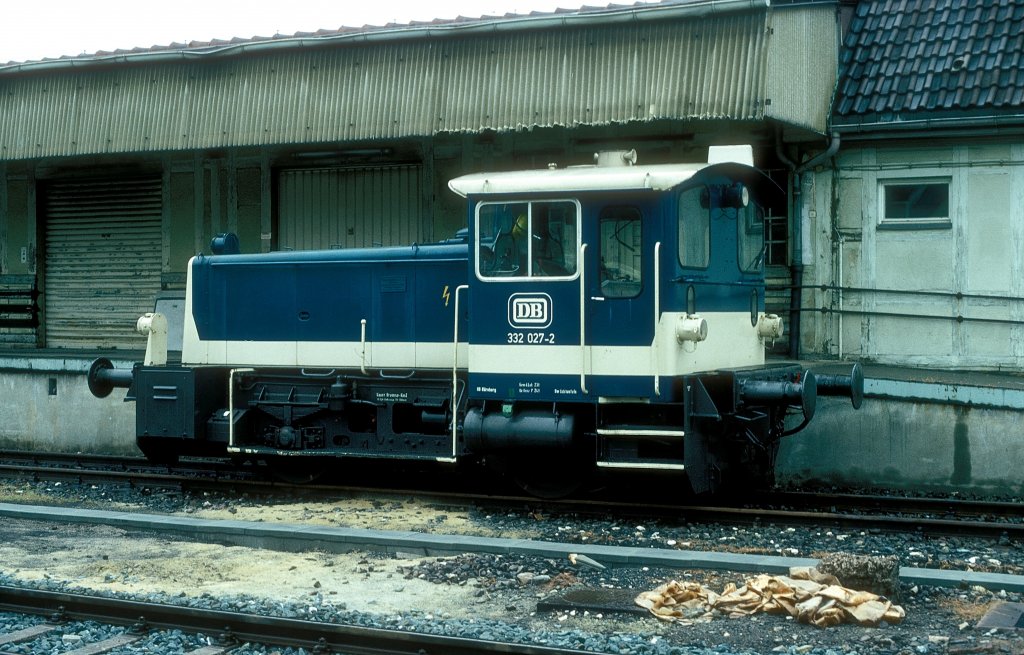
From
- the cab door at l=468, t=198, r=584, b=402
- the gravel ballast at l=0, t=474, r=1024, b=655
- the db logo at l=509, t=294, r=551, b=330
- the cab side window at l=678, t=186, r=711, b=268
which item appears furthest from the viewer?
the db logo at l=509, t=294, r=551, b=330

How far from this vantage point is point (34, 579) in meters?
7.73

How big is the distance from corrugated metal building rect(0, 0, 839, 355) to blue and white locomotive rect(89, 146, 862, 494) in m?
2.50

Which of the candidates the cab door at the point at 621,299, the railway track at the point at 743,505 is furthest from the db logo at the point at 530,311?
the railway track at the point at 743,505

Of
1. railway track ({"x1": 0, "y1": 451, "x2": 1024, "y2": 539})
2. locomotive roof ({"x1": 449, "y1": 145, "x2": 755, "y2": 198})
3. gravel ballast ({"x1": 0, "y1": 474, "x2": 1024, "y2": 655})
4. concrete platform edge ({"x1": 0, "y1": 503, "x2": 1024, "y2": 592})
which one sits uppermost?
locomotive roof ({"x1": 449, "y1": 145, "x2": 755, "y2": 198})

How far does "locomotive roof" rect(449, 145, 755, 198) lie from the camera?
30.0ft

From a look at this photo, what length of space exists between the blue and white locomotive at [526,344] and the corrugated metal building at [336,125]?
2.50 metres

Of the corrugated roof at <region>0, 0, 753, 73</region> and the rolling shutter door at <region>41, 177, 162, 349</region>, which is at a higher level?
the corrugated roof at <region>0, 0, 753, 73</region>

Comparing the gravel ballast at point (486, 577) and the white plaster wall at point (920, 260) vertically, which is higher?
the white plaster wall at point (920, 260)

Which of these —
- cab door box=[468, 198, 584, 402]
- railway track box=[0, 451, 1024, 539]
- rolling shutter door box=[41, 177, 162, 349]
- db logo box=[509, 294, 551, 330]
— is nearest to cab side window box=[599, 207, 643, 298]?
cab door box=[468, 198, 584, 402]

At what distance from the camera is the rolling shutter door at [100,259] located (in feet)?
56.1

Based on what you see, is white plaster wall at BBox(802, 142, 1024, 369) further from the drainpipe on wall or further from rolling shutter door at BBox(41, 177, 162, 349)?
rolling shutter door at BBox(41, 177, 162, 349)

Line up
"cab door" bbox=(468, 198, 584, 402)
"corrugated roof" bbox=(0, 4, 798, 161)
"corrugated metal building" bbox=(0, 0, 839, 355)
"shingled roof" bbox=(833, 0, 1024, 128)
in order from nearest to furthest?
"cab door" bbox=(468, 198, 584, 402)
"corrugated roof" bbox=(0, 4, 798, 161)
"corrugated metal building" bbox=(0, 0, 839, 355)
"shingled roof" bbox=(833, 0, 1024, 128)

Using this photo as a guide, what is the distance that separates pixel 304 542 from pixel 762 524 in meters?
3.86

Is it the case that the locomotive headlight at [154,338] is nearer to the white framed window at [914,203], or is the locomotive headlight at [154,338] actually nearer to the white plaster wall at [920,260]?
the white plaster wall at [920,260]
